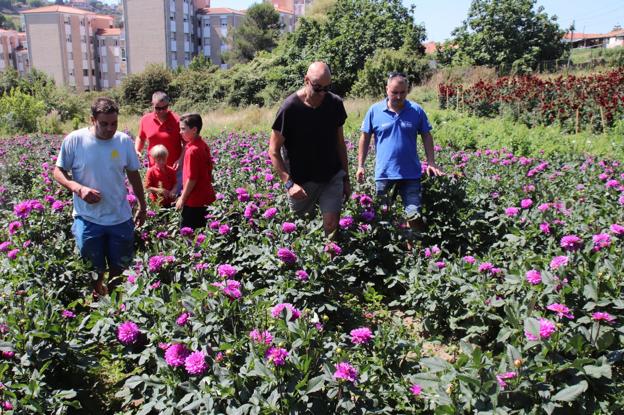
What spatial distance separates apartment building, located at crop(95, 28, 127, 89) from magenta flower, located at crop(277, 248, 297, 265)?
2755 inches

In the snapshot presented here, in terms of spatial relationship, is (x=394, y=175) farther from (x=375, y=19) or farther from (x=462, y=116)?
(x=375, y=19)

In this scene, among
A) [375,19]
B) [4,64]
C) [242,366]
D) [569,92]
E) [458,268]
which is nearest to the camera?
[242,366]

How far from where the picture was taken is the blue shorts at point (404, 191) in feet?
15.1

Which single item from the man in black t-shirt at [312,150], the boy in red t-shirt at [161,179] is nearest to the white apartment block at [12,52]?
the boy in red t-shirt at [161,179]

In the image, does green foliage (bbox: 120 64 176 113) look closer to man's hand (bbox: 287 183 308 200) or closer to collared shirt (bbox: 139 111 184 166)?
collared shirt (bbox: 139 111 184 166)

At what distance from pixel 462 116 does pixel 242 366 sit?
43.2ft

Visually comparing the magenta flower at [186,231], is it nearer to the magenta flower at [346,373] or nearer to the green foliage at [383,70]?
the magenta flower at [346,373]

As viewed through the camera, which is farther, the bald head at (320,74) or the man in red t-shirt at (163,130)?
the man in red t-shirt at (163,130)

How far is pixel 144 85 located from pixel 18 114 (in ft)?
48.1

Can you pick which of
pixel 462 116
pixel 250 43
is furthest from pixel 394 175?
pixel 250 43

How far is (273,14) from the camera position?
58844mm

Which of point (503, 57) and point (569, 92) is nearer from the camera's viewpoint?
point (569, 92)

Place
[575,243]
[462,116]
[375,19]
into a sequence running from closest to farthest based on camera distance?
[575,243]
[462,116]
[375,19]

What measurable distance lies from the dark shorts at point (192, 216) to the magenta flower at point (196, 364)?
8.11ft
